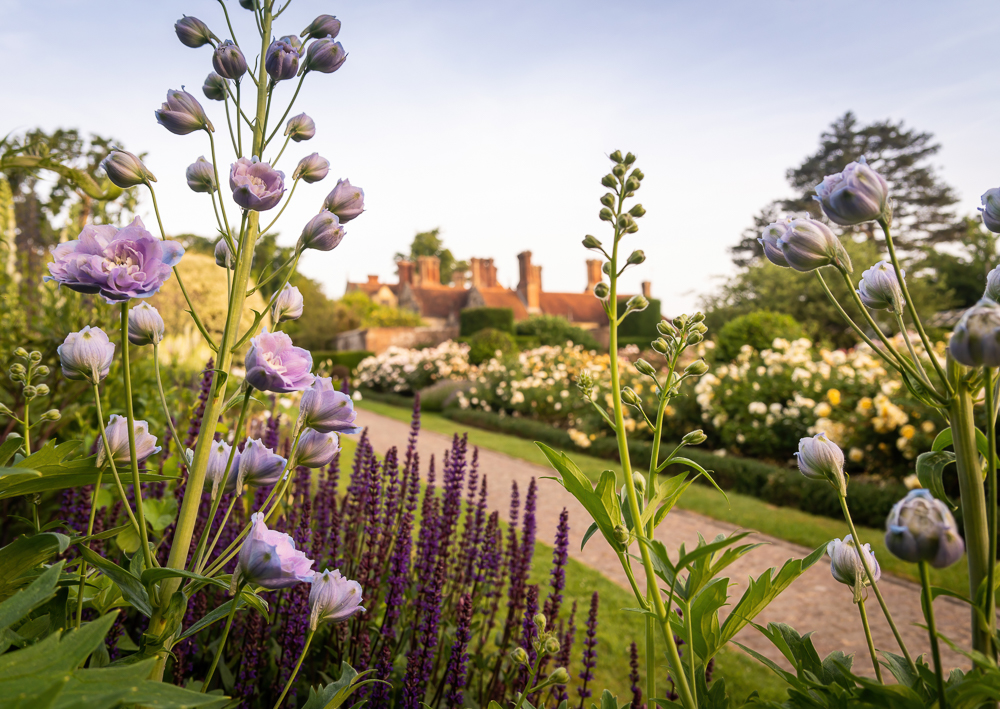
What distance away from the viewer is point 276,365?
36.1 inches

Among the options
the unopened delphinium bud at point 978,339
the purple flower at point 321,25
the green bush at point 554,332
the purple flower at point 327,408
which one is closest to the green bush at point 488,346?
the green bush at point 554,332

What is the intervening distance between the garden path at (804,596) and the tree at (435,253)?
4727 centimetres

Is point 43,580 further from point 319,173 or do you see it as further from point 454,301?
point 454,301

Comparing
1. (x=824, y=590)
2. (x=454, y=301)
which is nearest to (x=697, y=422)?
(x=824, y=590)

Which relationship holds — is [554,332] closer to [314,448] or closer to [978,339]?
[314,448]

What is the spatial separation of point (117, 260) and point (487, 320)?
2373cm

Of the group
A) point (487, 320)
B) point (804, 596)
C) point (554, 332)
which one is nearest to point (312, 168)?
point (804, 596)

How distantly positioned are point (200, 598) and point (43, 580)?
3.66 feet

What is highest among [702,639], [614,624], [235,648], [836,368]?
[836,368]

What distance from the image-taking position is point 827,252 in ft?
2.97

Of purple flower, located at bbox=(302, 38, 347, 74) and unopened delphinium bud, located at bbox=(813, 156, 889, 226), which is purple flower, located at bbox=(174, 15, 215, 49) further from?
unopened delphinium bud, located at bbox=(813, 156, 889, 226)

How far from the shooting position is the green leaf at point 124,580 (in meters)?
0.83

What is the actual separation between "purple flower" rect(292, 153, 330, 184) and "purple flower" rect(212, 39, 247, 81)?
180 millimetres

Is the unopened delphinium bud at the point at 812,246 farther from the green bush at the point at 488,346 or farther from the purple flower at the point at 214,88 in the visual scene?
the green bush at the point at 488,346
